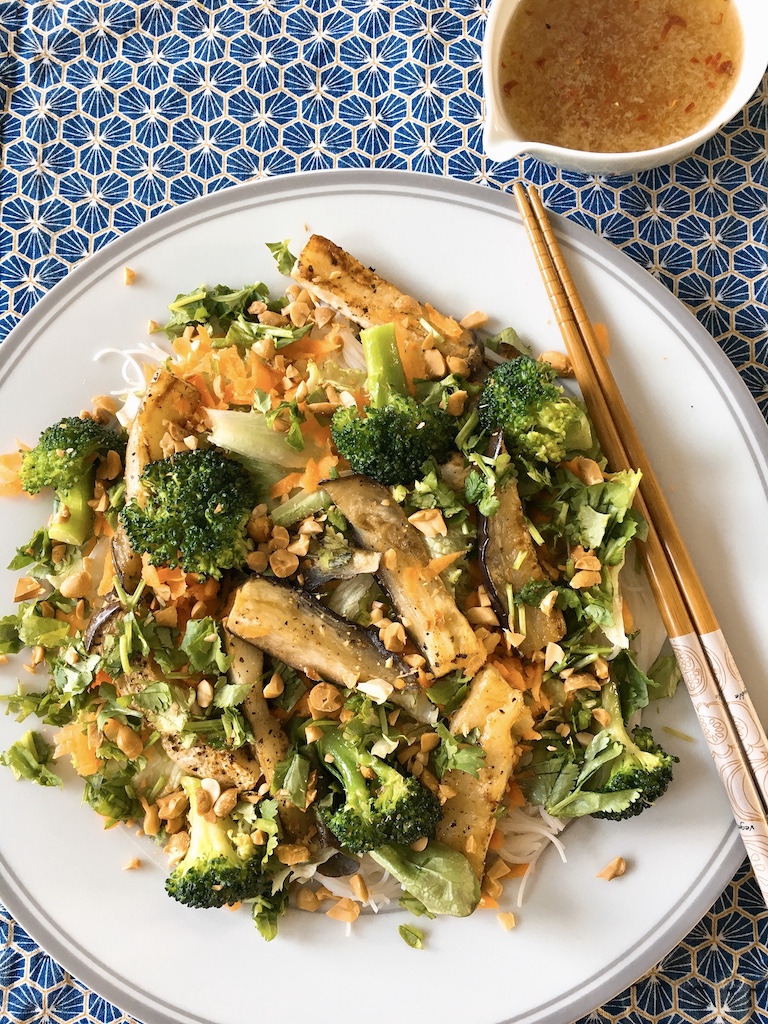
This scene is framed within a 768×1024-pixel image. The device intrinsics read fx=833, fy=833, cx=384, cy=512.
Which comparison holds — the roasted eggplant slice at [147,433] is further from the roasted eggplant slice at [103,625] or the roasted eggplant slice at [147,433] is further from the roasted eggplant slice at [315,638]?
the roasted eggplant slice at [315,638]

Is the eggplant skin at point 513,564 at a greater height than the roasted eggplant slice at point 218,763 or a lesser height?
greater

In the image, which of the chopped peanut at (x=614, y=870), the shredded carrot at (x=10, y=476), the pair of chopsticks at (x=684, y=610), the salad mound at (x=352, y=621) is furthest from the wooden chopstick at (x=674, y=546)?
the shredded carrot at (x=10, y=476)

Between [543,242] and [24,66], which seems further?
[24,66]

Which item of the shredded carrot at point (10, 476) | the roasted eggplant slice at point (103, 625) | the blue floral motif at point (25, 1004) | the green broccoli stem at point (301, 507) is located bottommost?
the blue floral motif at point (25, 1004)

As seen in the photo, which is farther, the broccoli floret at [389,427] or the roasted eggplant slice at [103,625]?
the roasted eggplant slice at [103,625]

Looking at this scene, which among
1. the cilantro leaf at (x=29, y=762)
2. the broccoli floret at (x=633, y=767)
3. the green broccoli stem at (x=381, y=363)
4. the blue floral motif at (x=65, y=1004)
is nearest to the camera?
the broccoli floret at (x=633, y=767)

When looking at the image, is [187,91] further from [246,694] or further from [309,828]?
[309,828]

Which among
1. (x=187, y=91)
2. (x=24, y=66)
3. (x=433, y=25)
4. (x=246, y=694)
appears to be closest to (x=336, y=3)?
(x=433, y=25)
